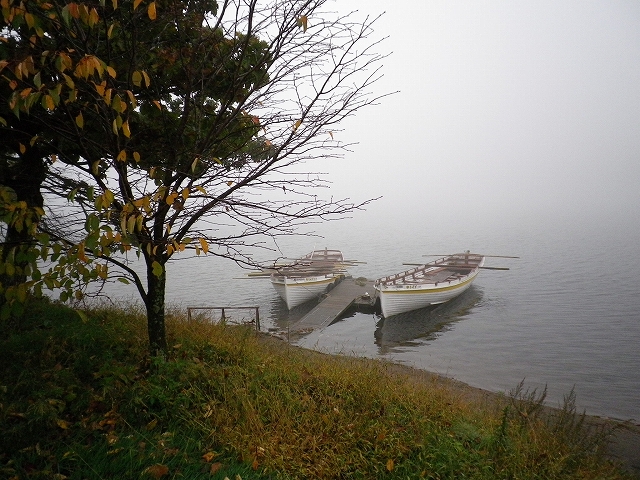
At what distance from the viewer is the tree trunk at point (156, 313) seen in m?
4.77

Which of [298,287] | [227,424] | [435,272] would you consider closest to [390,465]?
[227,424]

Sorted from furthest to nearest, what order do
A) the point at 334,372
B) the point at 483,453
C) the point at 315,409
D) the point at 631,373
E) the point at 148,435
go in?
the point at 631,373 → the point at 334,372 → the point at 315,409 → the point at 483,453 → the point at 148,435

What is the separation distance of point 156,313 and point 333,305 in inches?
769

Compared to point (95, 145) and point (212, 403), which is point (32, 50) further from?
point (212, 403)

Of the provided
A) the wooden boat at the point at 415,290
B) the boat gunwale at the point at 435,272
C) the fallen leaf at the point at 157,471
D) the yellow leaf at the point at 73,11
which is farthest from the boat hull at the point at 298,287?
the yellow leaf at the point at 73,11

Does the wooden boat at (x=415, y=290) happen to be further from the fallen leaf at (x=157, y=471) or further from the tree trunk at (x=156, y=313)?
the fallen leaf at (x=157, y=471)

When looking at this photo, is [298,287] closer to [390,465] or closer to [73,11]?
[390,465]

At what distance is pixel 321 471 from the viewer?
3.75m

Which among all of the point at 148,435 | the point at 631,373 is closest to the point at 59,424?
the point at 148,435

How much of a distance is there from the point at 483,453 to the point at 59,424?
13.7 feet

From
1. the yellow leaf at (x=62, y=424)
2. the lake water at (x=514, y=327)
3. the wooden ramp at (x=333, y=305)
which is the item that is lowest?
the lake water at (x=514, y=327)

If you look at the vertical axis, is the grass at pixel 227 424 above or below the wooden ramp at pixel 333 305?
above

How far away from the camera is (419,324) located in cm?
2220

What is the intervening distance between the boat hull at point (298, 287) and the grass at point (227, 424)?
64.4 ft
